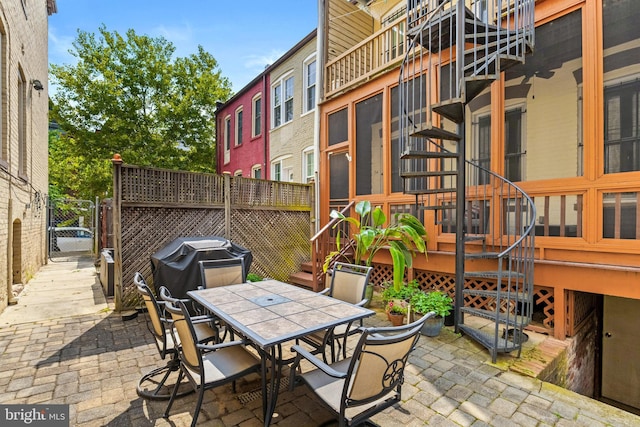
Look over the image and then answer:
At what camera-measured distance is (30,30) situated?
711cm

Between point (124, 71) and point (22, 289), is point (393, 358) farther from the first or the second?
point (124, 71)

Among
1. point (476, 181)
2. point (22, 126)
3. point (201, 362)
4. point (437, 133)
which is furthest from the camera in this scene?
point (22, 126)

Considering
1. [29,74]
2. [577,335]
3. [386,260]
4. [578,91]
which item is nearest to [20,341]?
[386,260]

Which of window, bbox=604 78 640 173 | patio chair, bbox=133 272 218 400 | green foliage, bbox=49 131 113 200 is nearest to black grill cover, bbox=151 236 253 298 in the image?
patio chair, bbox=133 272 218 400

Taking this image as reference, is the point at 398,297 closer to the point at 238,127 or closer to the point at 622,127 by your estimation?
the point at 622,127

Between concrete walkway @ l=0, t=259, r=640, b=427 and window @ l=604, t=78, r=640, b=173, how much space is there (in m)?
2.57

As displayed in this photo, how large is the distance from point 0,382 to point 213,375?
2.30m

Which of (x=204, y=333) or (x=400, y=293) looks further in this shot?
(x=400, y=293)

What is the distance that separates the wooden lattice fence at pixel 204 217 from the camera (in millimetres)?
4980

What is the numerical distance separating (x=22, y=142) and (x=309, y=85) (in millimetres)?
6889

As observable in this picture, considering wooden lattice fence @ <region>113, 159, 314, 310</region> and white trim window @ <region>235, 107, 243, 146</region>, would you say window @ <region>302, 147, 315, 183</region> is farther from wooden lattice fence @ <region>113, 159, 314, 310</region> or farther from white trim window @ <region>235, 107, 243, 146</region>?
white trim window @ <region>235, 107, 243, 146</region>

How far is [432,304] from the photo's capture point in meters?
4.07

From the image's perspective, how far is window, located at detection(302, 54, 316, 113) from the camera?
347 inches

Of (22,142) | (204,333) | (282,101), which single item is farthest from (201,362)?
(282,101)
